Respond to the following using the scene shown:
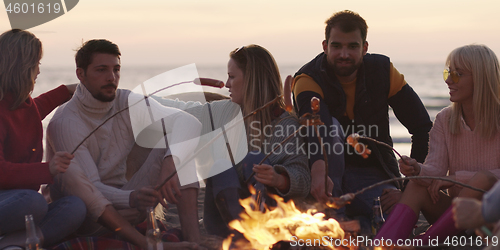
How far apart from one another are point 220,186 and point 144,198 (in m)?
0.55

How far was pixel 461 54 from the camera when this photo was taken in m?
3.90

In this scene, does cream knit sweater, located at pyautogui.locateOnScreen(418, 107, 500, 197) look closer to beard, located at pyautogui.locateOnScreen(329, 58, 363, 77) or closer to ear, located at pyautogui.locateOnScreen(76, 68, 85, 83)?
beard, located at pyautogui.locateOnScreen(329, 58, 363, 77)

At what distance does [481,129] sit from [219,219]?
6.68ft

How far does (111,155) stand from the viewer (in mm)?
4277

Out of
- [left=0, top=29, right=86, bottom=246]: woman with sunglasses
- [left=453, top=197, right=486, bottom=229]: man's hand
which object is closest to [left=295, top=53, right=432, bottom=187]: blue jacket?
[left=0, top=29, right=86, bottom=246]: woman with sunglasses

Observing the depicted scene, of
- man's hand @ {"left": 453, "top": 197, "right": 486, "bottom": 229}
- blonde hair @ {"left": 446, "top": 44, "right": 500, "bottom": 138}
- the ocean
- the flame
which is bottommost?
the ocean

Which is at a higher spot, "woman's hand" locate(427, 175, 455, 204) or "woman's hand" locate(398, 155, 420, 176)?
"woman's hand" locate(398, 155, 420, 176)

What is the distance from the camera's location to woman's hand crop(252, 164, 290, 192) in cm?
371

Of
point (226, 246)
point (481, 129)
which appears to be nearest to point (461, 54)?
point (481, 129)

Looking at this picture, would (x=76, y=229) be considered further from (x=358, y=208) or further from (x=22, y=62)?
(x=358, y=208)

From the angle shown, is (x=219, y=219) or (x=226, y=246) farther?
(x=219, y=219)

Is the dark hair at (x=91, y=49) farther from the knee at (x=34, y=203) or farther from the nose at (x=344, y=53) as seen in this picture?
the nose at (x=344, y=53)

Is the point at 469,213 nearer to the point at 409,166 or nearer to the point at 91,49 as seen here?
the point at 409,166

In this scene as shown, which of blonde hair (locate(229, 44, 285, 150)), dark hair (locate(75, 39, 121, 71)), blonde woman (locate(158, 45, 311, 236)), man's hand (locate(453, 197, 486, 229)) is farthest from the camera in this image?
dark hair (locate(75, 39, 121, 71))
